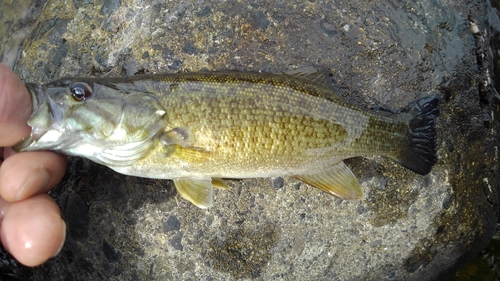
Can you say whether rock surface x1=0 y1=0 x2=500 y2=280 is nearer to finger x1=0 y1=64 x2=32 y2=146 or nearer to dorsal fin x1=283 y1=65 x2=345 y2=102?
dorsal fin x1=283 y1=65 x2=345 y2=102

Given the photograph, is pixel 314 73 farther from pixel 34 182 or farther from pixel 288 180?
pixel 34 182

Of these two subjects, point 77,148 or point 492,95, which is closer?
point 77,148

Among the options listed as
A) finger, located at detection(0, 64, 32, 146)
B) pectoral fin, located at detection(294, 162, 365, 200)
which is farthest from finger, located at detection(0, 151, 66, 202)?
pectoral fin, located at detection(294, 162, 365, 200)

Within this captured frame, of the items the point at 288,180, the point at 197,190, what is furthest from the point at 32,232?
the point at 288,180

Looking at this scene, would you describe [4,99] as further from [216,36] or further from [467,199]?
[467,199]

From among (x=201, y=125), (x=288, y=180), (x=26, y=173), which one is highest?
(x=201, y=125)


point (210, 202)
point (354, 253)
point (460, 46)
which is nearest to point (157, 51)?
point (210, 202)
